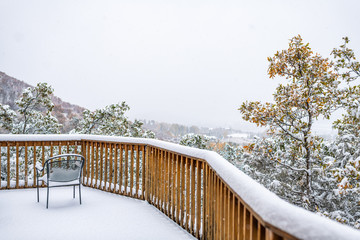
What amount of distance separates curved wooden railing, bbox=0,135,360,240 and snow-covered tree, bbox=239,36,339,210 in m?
4.56

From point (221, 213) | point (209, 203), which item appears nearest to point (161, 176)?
point (209, 203)

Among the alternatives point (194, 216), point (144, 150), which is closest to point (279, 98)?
point (144, 150)

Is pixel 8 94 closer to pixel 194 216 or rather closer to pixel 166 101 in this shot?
pixel 194 216

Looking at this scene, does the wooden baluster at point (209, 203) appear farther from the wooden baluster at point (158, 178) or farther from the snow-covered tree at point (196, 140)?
the snow-covered tree at point (196, 140)

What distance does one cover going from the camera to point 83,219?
377cm

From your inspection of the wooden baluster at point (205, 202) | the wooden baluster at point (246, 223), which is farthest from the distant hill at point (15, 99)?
the wooden baluster at point (246, 223)

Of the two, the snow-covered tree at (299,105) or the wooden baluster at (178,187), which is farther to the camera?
the snow-covered tree at (299,105)

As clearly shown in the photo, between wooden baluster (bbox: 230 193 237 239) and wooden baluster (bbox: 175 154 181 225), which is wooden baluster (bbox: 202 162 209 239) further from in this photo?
wooden baluster (bbox: 230 193 237 239)

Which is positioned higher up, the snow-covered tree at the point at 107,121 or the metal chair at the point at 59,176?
the snow-covered tree at the point at 107,121

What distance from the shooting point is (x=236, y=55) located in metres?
57.2

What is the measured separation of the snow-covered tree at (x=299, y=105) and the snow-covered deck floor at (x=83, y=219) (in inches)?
191

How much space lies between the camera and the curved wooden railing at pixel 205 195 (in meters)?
0.99

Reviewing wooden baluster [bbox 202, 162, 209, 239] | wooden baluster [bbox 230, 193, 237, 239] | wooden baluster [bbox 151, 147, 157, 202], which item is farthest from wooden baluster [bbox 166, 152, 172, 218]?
wooden baluster [bbox 230, 193, 237, 239]

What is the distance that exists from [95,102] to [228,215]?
65.9 metres
